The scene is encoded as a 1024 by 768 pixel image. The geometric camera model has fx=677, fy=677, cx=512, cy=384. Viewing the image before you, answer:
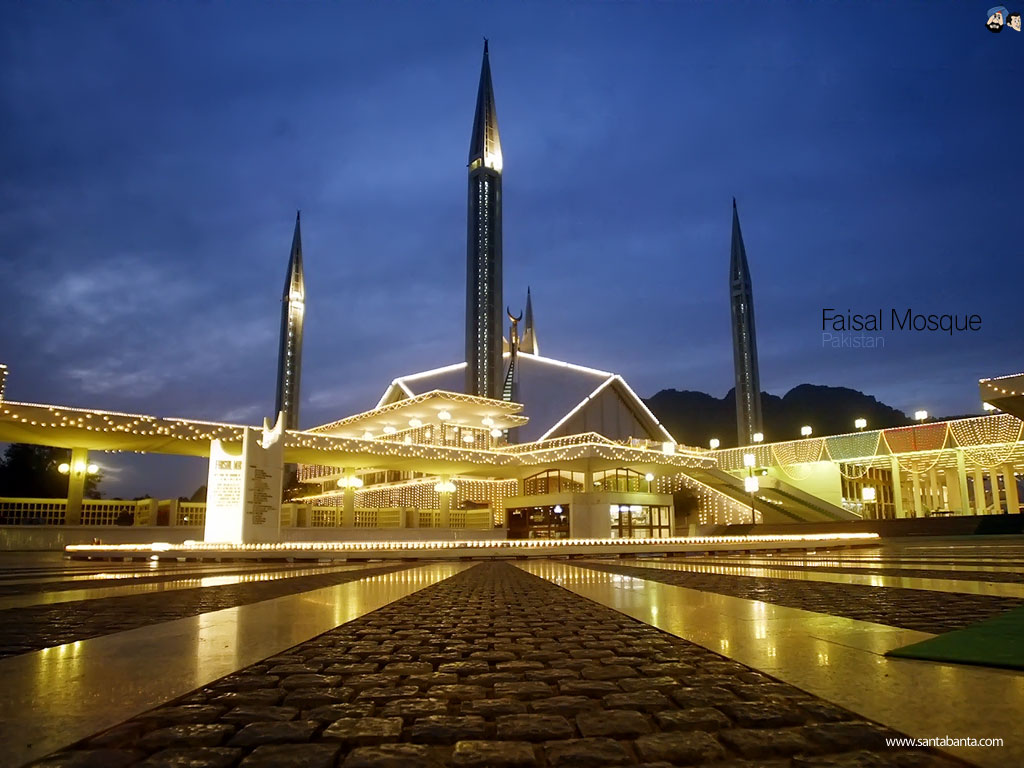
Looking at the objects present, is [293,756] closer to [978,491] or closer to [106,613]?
[106,613]

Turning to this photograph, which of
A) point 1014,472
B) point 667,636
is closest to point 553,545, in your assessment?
point 667,636

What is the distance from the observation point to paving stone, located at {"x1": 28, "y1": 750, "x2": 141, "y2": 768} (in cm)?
176

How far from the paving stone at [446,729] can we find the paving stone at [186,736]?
0.57 meters

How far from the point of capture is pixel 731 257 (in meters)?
84.1

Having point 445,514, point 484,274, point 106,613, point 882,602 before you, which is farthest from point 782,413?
point 106,613

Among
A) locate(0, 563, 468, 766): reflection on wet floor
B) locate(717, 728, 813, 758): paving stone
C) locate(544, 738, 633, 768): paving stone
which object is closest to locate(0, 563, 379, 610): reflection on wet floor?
locate(0, 563, 468, 766): reflection on wet floor

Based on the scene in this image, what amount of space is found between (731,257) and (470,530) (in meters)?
62.8

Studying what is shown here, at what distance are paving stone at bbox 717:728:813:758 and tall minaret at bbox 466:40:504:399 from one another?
5702 cm

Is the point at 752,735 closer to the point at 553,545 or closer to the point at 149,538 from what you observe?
the point at 553,545

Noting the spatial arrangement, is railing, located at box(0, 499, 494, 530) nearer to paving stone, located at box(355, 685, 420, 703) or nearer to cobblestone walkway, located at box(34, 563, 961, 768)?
cobblestone walkway, located at box(34, 563, 961, 768)

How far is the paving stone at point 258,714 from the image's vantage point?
2232 mm

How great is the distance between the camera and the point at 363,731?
211 centimetres

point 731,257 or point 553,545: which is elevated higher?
point 731,257

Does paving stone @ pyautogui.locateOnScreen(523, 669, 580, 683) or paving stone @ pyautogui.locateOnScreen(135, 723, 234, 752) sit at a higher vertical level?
paving stone @ pyautogui.locateOnScreen(135, 723, 234, 752)
